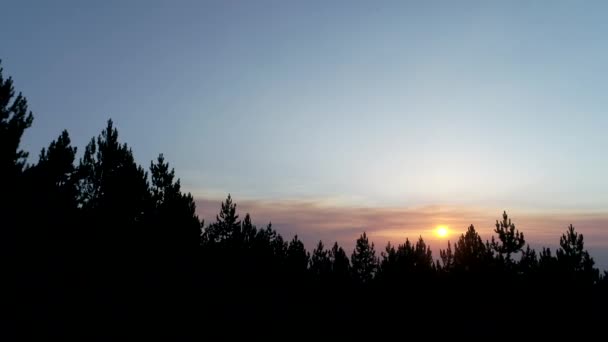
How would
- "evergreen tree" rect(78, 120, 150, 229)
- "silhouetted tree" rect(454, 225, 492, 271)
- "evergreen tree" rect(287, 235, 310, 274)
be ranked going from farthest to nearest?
"evergreen tree" rect(287, 235, 310, 274) < "silhouetted tree" rect(454, 225, 492, 271) < "evergreen tree" rect(78, 120, 150, 229)

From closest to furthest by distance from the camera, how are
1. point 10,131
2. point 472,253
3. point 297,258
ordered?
Result: 1. point 10,131
2. point 472,253
3. point 297,258

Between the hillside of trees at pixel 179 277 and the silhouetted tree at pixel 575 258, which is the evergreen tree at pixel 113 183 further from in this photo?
the silhouetted tree at pixel 575 258

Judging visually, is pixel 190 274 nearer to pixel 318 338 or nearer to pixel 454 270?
pixel 318 338

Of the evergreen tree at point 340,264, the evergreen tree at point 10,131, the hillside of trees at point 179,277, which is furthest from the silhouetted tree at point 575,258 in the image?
the evergreen tree at point 10,131

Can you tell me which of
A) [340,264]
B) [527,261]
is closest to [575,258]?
[527,261]

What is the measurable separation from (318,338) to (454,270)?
74.7 feet

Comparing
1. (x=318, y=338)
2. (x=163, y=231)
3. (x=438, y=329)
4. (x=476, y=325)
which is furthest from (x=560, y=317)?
(x=163, y=231)

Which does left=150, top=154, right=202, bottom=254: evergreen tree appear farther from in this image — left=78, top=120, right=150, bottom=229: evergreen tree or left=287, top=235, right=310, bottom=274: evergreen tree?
left=287, top=235, right=310, bottom=274: evergreen tree

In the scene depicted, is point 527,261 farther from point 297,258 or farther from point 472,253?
point 297,258

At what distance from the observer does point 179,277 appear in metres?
31.2

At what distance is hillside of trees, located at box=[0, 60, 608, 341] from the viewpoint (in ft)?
71.7

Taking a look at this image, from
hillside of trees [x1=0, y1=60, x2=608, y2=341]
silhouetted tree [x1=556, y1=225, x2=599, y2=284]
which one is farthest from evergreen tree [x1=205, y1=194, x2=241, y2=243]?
silhouetted tree [x1=556, y1=225, x2=599, y2=284]

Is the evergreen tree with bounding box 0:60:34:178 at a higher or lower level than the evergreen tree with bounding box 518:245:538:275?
higher

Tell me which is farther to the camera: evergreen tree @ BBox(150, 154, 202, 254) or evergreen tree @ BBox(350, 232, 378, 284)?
evergreen tree @ BBox(350, 232, 378, 284)
